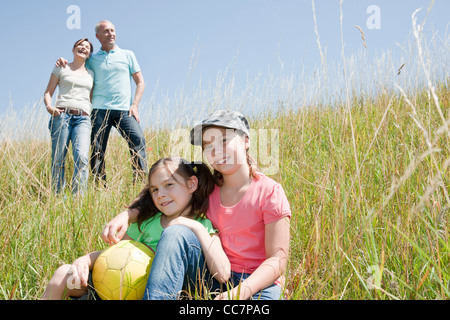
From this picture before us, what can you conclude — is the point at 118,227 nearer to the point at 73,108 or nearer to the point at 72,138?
the point at 72,138


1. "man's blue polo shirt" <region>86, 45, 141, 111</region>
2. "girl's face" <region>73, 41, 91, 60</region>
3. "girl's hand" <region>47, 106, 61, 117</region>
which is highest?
"girl's face" <region>73, 41, 91, 60</region>

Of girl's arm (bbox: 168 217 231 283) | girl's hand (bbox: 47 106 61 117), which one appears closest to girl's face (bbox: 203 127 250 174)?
girl's arm (bbox: 168 217 231 283)

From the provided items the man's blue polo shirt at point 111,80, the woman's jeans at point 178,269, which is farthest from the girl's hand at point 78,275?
the man's blue polo shirt at point 111,80

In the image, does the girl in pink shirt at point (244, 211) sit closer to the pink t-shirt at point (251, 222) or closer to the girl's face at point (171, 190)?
the pink t-shirt at point (251, 222)

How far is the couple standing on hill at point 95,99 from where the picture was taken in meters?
3.30

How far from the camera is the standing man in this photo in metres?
3.55

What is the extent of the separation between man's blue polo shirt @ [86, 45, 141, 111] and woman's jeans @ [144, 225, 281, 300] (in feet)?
8.21

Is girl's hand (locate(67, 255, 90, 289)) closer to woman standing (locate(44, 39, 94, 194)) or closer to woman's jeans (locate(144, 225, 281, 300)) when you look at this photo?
woman's jeans (locate(144, 225, 281, 300))

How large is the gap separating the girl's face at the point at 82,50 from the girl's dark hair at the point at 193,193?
230cm

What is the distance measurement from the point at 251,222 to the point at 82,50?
285 centimetres

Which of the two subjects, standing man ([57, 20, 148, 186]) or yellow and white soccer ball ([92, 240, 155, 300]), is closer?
yellow and white soccer ball ([92, 240, 155, 300])

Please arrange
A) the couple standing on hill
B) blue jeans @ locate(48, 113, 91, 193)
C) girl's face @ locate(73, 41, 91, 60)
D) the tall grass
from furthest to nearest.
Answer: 1. girl's face @ locate(73, 41, 91, 60)
2. the couple standing on hill
3. blue jeans @ locate(48, 113, 91, 193)
4. the tall grass

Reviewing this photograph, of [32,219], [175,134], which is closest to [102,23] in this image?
[175,134]
